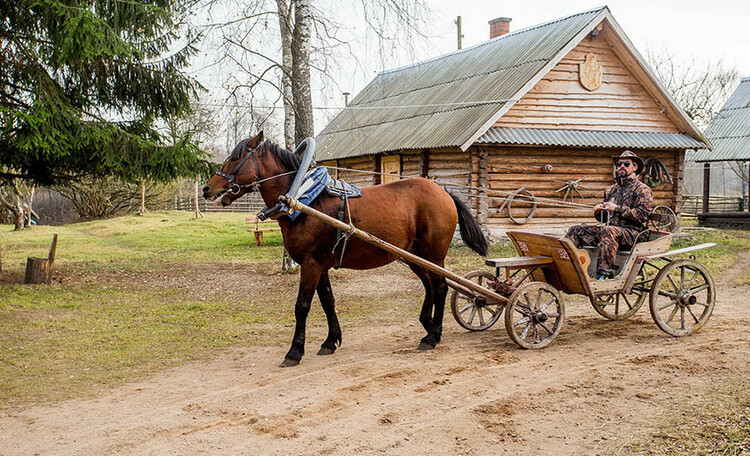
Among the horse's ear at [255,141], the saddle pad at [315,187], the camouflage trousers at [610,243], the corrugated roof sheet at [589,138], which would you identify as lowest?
the camouflage trousers at [610,243]

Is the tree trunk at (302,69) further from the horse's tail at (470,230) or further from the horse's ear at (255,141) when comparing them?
the horse's ear at (255,141)

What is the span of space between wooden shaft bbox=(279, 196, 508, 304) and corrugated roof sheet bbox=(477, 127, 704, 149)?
348 inches

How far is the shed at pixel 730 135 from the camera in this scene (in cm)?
2285

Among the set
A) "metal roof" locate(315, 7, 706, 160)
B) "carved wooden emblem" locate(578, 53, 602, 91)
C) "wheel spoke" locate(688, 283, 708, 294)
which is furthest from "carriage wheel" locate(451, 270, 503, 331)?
"carved wooden emblem" locate(578, 53, 602, 91)

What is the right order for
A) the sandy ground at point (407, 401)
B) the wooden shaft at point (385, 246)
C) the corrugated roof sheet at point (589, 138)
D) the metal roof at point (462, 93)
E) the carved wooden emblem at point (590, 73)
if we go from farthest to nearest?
1. the carved wooden emblem at point (590, 73)
2. the metal roof at point (462, 93)
3. the corrugated roof sheet at point (589, 138)
4. the wooden shaft at point (385, 246)
5. the sandy ground at point (407, 401)

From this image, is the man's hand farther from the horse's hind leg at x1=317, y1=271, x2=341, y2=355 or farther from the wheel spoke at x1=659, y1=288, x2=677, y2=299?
the horse's hind leg at x1=317, y1=271, x2=341, y2=355

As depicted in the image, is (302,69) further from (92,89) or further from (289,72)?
(92,89)

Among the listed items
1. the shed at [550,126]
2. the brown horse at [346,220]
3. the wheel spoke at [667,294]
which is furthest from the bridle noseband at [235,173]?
the shed at [550,126]

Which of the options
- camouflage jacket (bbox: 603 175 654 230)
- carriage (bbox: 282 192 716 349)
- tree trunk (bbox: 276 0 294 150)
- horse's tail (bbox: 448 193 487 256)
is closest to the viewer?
carriage (bbox: 282 192 716 349)

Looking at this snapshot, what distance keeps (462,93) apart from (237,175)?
504 inches

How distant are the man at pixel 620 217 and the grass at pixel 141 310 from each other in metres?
2.83

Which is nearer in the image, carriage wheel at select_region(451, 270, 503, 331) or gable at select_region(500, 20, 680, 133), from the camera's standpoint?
carriage wheel at select_region(451, 270, 503, 331)

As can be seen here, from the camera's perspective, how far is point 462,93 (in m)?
17.9

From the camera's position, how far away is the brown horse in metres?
6.21
